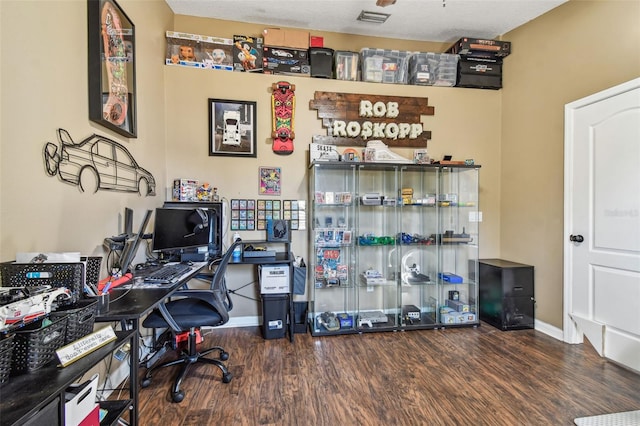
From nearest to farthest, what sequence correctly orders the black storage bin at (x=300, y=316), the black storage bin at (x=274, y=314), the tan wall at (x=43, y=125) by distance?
1. the tan wall at (x=43, y=125)
2. the black storage bin at (x=274, y=314)
3. the black storage bin at (x=300, y=316)

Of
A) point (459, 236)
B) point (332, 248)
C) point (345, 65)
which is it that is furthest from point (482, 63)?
point (332, 248)

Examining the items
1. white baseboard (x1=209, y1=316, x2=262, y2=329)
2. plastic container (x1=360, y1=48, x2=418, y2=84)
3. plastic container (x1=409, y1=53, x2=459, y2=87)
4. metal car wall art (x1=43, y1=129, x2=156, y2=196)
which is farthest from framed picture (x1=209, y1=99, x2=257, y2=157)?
plastic container (x1=409, y1=53, x2=459, y2=87)

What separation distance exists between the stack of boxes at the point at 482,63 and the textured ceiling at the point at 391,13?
0.60 ft

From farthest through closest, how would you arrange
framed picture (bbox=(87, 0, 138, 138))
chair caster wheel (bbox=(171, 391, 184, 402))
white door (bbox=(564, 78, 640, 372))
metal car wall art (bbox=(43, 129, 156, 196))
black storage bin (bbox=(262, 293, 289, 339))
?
black storage bin (bbox=(262, 293, 289, 339)) → white door (bbox=(564, 78, 640, 372)) → chair caster wheel (bbox=(171, 391, 184, 402)) → framed picture (bbox=(87, 0, 138, 138)) → metal car wall art (bbox=(43, 129, 156, 196))

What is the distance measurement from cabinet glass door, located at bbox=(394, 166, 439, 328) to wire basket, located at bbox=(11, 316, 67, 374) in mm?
2726

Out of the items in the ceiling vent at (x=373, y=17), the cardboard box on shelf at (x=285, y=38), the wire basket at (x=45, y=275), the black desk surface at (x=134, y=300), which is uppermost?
the ceiling vent at (x=373, y=17)

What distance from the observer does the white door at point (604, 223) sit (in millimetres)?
2154

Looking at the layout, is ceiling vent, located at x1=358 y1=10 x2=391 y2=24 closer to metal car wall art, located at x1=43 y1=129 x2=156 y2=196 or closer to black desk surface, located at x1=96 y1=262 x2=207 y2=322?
metal car wall art, located at x1=43 y1=129 x2=156 y2=196

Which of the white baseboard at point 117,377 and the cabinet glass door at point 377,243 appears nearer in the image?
the white baseboard at point 117,377

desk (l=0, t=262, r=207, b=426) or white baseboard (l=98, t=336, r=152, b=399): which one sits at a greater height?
desk (l=0, t=262, r=207, b=426)

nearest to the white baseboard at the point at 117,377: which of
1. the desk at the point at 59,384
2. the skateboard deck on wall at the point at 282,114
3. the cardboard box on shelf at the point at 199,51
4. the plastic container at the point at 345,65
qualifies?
the desk at the point at 59,384

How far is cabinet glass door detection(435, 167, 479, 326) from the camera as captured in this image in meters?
3.10

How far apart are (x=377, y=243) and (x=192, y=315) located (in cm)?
187

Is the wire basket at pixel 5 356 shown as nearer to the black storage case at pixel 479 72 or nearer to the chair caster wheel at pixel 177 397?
the chair caster wheel at pixel 177 397
